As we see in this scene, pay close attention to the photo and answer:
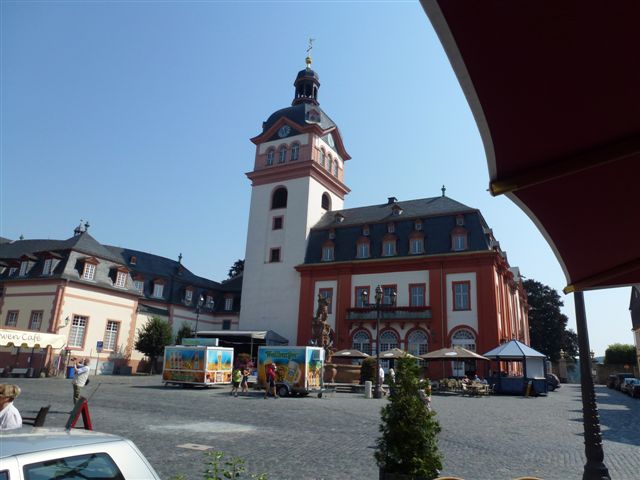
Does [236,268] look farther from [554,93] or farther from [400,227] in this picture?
[554,93]

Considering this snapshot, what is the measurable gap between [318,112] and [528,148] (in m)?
49.2

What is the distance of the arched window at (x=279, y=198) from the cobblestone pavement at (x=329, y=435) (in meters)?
29.2

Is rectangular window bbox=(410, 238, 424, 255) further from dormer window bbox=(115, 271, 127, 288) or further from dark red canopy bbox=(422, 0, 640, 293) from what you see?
dark red canopy bbox=(422, 0, 640, 293)

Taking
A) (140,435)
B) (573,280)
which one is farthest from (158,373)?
(573,280)

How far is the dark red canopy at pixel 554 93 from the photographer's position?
1.87m

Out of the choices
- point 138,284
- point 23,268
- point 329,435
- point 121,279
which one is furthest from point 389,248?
point 23,268

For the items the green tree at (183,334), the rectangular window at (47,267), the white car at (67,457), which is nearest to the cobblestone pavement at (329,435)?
the white car at (67,457)

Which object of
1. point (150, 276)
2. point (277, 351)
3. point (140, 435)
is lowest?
point (140, 435)

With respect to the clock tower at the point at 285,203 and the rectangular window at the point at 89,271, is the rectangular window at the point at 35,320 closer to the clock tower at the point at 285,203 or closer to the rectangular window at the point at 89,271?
the rectangular window at the point at 89,271

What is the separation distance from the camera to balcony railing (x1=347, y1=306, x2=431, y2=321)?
37.3m

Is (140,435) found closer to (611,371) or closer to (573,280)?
(573,280)

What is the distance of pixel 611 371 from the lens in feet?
184

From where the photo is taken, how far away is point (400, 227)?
41781 millimetres

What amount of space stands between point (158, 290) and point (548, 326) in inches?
1933
